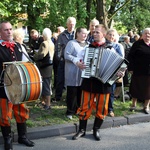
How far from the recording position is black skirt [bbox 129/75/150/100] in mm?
5805

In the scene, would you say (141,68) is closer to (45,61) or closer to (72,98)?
(72,98)

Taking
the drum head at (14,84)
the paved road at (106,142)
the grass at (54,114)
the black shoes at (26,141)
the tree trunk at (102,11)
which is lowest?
the paved road at (106,142)

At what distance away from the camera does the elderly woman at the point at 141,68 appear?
18.5 ft

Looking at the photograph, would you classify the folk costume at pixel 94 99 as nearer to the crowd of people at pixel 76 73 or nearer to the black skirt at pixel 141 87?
the crowd of people at pixel 76 73

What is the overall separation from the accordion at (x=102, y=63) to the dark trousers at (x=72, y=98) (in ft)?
3.64

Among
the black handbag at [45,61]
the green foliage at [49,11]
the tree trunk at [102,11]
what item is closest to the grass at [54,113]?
the black handbag at [45,61]

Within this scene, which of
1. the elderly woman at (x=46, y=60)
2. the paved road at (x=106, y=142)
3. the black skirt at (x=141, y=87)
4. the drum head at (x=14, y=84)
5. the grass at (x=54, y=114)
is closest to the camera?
the drum head at (x=14, y=84)

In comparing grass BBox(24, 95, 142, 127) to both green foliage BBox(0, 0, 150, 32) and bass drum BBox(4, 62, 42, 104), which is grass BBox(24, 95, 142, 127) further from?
green foliage BBox(0, 0, 150, 32)

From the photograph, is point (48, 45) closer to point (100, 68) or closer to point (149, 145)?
point (100, 68)

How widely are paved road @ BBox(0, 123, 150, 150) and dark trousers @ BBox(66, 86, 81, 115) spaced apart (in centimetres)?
62

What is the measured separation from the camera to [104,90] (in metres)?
4.46

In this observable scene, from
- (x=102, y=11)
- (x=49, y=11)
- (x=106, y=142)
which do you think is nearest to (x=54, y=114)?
(x=106, y=142)

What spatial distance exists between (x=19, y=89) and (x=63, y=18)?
10.6 m

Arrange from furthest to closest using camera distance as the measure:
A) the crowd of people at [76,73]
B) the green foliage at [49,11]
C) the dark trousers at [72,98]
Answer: the green foliage at [49,11], the dark trousers at [72,98], the crowd of people at [76,73]
